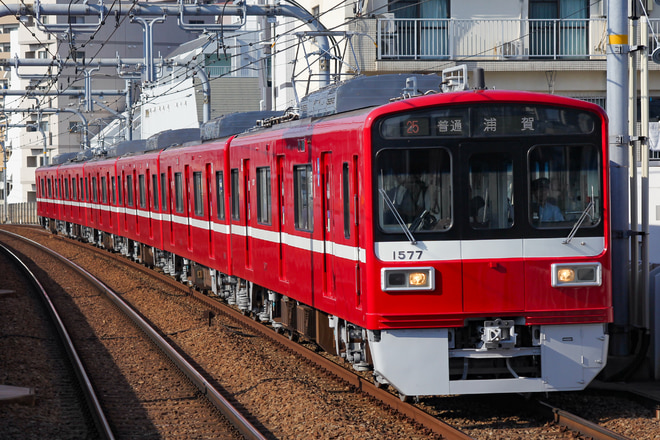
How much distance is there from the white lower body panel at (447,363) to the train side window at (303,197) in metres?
2.23

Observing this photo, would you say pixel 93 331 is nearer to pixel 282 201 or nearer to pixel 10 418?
pixel 282 201

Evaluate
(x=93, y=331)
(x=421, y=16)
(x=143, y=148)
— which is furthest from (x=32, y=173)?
(x=93, y=331)

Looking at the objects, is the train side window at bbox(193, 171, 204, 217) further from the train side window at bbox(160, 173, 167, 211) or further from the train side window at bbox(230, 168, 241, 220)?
the train side window at bbox(160, 173, 167, 211)

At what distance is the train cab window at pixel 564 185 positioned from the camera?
7.40m

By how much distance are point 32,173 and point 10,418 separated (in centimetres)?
6586

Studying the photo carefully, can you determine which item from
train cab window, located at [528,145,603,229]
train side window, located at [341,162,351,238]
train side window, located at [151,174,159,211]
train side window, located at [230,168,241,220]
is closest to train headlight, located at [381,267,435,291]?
train side window, located at [341,162,351,238]

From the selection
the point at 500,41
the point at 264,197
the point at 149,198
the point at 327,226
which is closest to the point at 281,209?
the point at 264,197

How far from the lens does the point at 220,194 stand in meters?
13.9

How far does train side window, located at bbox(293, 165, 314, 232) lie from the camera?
923cm

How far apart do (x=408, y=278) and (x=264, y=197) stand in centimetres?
428

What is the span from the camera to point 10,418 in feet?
26.6

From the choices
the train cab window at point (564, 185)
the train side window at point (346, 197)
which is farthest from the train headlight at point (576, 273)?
the train side window at point (346, 197)

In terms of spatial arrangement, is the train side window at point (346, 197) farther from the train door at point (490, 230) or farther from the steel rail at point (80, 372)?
the steel rail at point (80, 372)

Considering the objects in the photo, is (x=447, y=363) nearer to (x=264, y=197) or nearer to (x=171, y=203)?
(x=264, y=197)
